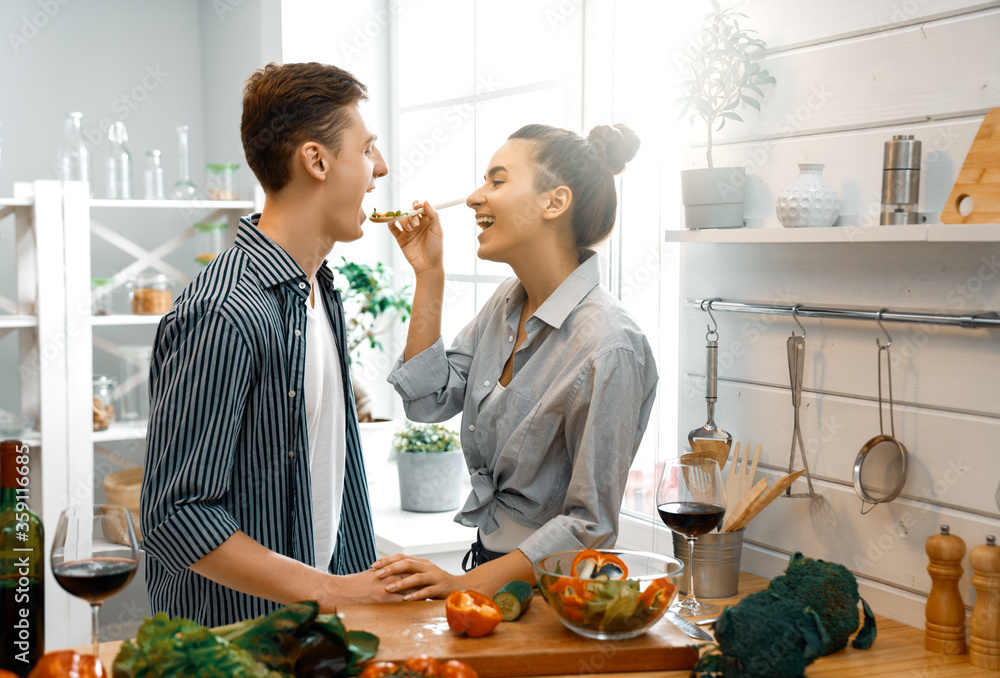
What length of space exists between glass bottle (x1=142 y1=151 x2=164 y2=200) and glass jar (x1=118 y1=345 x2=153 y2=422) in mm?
527

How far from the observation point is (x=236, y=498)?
4.79 ft

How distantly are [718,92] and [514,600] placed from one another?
113 centimetres

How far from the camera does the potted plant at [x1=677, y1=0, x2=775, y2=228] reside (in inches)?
71.9

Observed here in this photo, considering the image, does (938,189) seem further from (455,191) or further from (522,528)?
(455,191)

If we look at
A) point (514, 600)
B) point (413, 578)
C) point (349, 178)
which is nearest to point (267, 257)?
point (349, 178)

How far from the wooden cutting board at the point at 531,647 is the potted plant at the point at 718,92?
35.5 inches

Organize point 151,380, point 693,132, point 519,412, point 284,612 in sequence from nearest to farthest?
point 284,612
point 151,380
point 519,412
point 693,132

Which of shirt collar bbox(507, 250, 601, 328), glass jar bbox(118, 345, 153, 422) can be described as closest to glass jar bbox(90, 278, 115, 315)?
glass jar bbox(118, 345, 153, 422)

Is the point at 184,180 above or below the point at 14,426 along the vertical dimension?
above

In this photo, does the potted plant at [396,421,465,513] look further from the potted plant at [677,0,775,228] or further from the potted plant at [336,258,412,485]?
the potted plant at [677,0,775,228]

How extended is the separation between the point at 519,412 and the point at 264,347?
1.65 feet

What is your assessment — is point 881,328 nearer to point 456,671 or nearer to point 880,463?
point 880,463

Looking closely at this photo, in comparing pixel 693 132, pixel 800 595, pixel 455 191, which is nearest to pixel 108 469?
pixel 455 191

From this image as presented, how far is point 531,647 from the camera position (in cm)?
116
